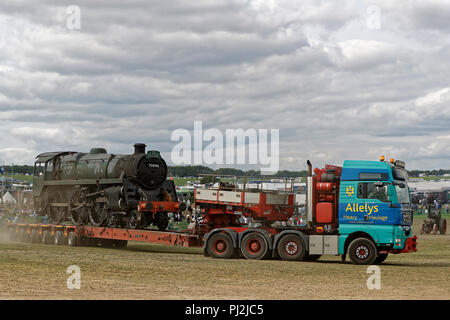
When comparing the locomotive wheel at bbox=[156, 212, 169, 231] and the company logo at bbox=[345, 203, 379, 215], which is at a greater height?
the company logo at bbox=[345, 203, 379, 215]

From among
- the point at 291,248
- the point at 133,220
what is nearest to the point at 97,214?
the point at 133,220

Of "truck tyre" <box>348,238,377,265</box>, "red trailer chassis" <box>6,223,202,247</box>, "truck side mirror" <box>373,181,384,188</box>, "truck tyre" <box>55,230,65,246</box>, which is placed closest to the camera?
"truck side mirror" <box>373,181,384,188</box>

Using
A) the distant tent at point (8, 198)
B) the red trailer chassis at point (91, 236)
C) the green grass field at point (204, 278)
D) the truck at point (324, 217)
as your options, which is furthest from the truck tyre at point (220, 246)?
the distant tent at point (8, 198)

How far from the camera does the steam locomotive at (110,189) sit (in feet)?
96.5

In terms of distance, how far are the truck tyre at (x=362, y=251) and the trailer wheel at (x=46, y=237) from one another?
1658 centimetres

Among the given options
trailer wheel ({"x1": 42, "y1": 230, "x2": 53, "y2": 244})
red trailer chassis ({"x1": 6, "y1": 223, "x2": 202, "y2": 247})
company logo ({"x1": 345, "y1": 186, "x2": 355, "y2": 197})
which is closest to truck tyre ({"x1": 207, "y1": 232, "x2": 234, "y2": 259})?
red trailer chassis ({"x1": 6, "y1": 223, "x2": 202, "y2": 247})

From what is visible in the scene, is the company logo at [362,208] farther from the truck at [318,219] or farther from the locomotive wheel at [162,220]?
the locomotive wheel at [162,220]

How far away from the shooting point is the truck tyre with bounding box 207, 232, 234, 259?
78.3 ft

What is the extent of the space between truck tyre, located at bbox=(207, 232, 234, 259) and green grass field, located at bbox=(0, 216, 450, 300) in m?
0.64

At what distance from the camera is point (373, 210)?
21688 mm

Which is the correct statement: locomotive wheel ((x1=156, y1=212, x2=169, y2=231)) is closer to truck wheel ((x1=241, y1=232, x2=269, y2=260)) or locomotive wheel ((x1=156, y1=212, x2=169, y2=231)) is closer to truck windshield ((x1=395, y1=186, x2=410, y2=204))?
truck wheel ((x1=241, y1=232, x2=269, y2=260))
